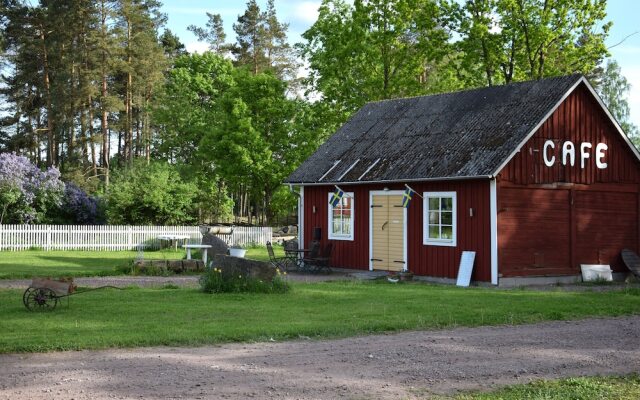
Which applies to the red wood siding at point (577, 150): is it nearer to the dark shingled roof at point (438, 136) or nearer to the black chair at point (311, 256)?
the dark shingled roof at point (438, 136)

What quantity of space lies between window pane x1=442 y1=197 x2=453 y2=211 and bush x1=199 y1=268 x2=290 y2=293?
6500 mm

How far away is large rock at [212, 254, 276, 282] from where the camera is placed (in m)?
16.1

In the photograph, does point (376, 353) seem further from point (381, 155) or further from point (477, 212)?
point (381, 155)

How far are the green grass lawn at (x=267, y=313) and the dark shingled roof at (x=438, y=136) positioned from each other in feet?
13.8

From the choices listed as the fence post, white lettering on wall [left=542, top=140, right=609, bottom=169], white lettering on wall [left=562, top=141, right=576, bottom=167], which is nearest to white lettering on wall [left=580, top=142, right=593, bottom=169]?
white lettering on wall [left=542, top=140, right=609, bottom=169]

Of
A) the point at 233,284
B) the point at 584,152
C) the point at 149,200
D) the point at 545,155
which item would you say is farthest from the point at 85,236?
the point at 584,152

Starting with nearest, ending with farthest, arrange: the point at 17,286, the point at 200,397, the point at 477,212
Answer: the point at 200,397, the point at 17,286, the point at 477,212

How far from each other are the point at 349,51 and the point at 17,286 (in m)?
23.3

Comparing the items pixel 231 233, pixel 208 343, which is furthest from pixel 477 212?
pixel 231 233

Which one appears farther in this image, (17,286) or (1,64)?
(1,64)

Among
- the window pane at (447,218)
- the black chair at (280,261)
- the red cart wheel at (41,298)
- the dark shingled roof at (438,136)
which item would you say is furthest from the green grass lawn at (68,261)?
the window pane at (447,218)

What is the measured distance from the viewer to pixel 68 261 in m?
25.9

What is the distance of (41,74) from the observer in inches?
1960

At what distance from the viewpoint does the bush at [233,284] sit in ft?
52.5
